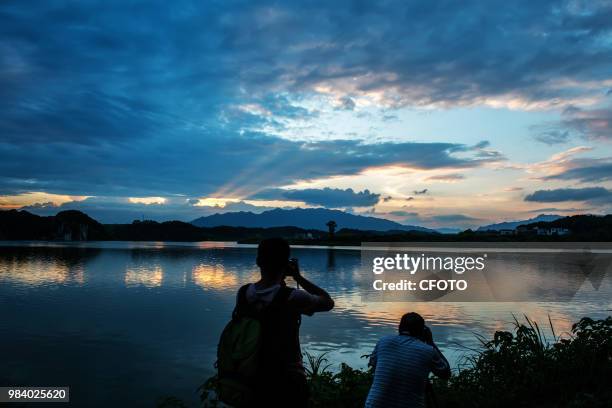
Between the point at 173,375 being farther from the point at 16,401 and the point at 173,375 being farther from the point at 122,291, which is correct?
the point at 122,291

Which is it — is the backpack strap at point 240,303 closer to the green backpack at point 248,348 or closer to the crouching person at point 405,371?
the green backpack at point 248,348

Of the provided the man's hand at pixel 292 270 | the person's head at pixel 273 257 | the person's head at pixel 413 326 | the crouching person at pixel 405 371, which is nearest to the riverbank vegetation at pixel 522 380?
the crouching person at pixel 405 371

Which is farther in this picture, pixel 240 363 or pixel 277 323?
pixel 277 323

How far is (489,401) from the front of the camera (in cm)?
906

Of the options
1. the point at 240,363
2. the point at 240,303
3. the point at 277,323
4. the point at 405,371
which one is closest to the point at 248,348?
the point at 240,363

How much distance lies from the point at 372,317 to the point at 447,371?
17937 mm

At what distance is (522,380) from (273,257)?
770cm

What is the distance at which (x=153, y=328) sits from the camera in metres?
20.7

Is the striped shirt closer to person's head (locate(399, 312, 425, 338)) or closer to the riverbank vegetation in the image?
person's head (locate(399, 312, 425, 338))

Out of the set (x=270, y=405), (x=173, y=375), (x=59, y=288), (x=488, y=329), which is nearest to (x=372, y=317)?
(x=488, y=329)

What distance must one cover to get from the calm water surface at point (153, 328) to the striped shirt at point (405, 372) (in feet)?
24.4

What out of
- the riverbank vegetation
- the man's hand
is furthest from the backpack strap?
the riverbank vegetation

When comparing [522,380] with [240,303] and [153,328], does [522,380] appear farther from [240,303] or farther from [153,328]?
[153,328]

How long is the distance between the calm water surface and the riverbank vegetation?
437cm
